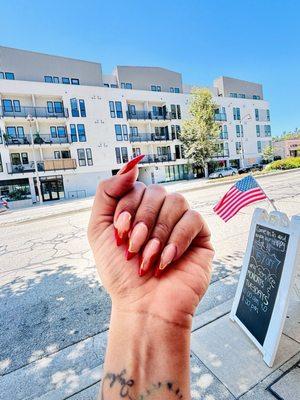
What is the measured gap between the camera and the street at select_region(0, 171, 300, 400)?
2.37m

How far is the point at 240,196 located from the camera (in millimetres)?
3377

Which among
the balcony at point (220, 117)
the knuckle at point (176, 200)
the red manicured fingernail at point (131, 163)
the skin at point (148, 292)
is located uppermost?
the balcony at point (220, 117)

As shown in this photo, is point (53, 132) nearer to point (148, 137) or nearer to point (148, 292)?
point (148, 137)

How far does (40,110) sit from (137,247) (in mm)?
32928

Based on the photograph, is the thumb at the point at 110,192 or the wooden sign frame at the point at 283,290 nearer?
the thumb at the point at 110,192

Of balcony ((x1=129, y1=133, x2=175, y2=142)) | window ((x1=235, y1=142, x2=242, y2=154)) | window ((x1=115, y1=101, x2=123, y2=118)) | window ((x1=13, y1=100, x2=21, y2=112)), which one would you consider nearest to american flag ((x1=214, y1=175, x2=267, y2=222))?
window ((x1=13, y1=100, x2=21, y2=112))

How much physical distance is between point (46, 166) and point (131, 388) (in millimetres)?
30618

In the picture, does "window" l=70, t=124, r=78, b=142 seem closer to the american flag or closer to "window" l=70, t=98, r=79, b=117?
"window" l=70, t=98, r=79, b=117

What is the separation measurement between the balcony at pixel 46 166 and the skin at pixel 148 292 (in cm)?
3008

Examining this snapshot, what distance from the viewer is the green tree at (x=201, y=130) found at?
32.3 metres

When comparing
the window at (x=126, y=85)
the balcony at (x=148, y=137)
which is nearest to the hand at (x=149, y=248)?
the balcony at (x=148, y=137)

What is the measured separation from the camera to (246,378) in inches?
87.3

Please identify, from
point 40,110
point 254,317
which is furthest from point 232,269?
point 40,110

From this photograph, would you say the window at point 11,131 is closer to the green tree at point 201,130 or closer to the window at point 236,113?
the green tree at point 201,130
